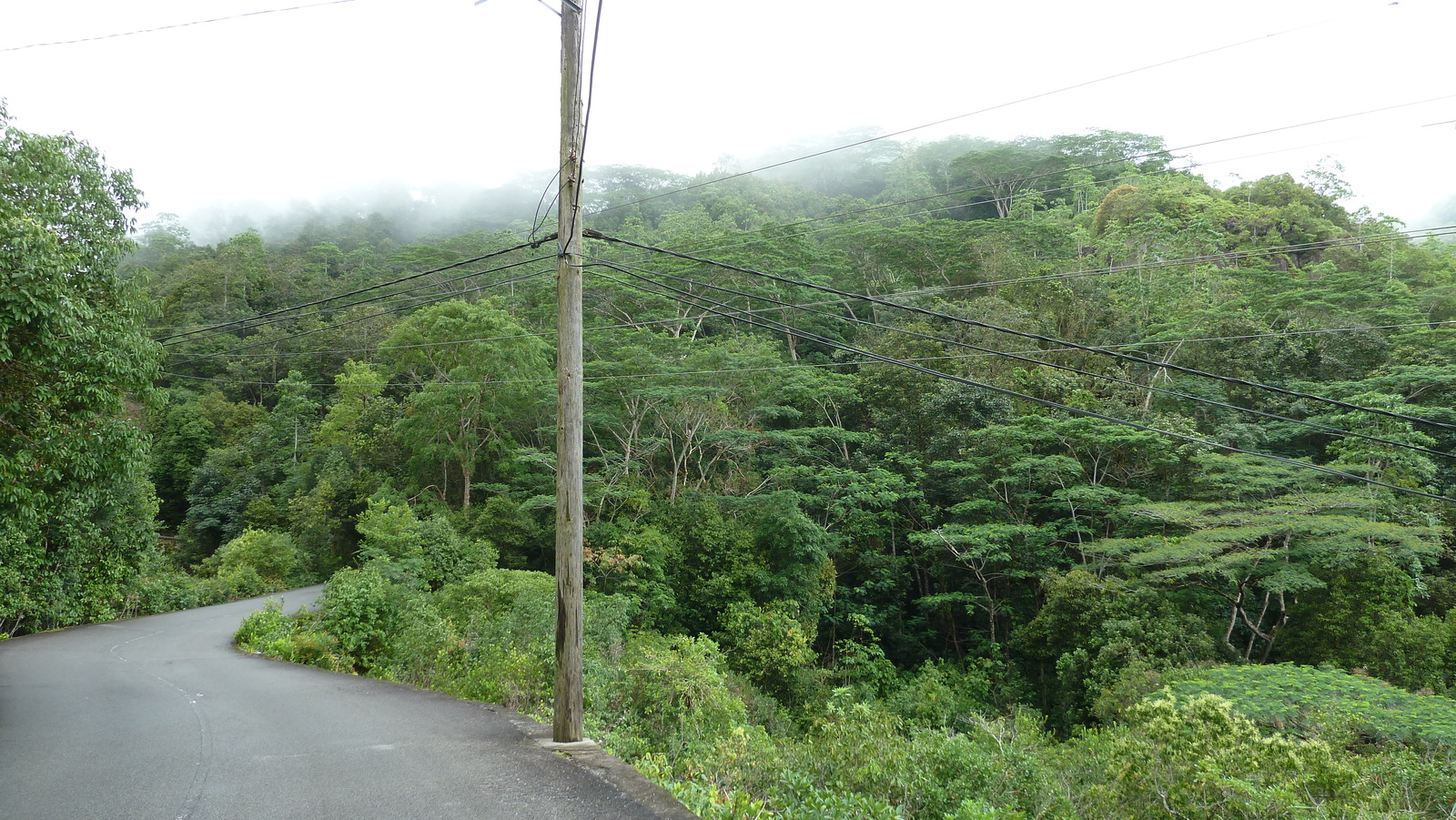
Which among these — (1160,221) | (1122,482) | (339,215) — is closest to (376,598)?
(1122,482)

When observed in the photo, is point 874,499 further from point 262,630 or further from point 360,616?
point 262,630

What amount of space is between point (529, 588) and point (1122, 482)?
15.9m

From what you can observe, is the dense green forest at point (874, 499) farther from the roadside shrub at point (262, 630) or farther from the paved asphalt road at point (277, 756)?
the paved asphalt road at point (277, 756)

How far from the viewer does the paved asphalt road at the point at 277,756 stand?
17.1 ft

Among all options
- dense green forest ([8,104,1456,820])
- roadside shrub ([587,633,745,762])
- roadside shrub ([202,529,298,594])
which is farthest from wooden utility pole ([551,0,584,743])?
roadside shrub ([202,529,298,594])

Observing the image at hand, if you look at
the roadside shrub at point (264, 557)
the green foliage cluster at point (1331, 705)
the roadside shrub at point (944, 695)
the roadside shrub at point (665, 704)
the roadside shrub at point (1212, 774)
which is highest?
the roadside shrub at point (1212, 774)

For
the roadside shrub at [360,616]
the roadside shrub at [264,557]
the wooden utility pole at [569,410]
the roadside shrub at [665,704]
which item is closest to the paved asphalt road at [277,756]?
the wooden utility pole at [569,410]

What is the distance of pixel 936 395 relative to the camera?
2222 cm

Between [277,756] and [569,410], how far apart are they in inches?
155

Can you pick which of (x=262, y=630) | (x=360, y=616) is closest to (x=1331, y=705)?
(x=360, y=616)

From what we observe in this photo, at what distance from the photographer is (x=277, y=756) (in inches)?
260

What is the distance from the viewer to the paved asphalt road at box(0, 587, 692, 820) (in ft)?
17.1

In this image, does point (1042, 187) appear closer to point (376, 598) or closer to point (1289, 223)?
point (1289, 223)

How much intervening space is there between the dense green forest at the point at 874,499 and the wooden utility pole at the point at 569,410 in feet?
1.48
